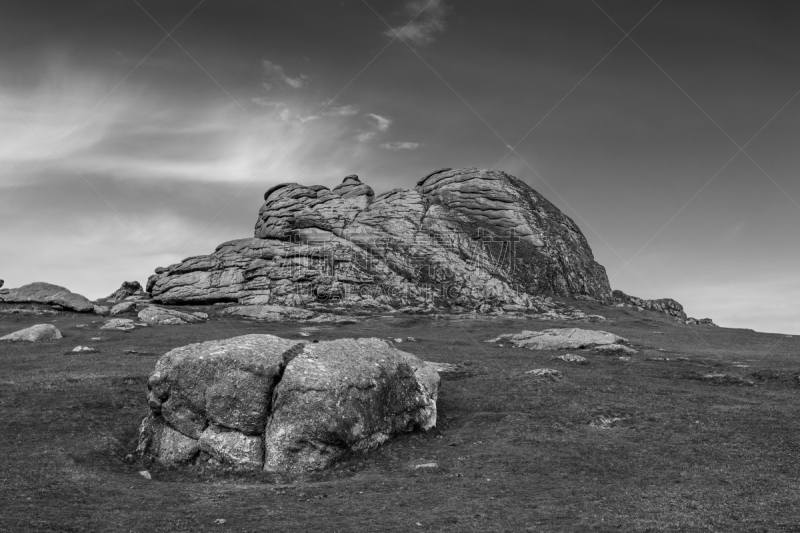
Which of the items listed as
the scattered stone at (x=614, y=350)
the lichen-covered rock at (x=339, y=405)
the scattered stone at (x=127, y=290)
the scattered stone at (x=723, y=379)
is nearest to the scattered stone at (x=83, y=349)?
the lichen-covered rock at (x=339, y=405)

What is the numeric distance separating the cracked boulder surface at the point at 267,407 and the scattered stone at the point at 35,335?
51.4m

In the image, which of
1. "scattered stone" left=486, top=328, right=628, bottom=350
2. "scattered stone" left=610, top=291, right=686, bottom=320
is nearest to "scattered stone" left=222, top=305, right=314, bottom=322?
"scattered stone" left=486, top=328, right=628, bottom=350

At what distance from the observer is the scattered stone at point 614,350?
6034 cm

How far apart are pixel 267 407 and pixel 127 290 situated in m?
154

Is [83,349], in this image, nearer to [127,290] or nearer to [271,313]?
[271,313]

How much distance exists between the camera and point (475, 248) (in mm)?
153000

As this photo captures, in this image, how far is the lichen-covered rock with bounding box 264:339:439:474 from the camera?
25.7 m

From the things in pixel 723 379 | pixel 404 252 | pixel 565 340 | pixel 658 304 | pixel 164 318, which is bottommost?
pixel 723 379

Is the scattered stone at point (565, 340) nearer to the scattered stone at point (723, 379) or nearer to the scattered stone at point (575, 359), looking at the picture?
the scattered stone at point (575, 359)

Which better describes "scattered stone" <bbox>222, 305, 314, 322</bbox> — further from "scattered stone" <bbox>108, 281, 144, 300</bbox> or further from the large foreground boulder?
"scattered stone" <bbox>108, 281, 144, 300</bbox>

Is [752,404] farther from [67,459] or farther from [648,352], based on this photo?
[67,459]

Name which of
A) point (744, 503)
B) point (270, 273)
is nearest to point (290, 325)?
point (270, 273)

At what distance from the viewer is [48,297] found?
11331 cm

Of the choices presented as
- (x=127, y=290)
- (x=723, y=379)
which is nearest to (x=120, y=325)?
(x=723, y=379)
